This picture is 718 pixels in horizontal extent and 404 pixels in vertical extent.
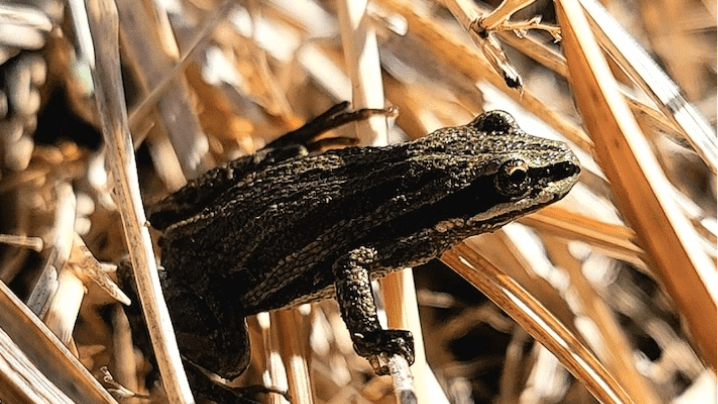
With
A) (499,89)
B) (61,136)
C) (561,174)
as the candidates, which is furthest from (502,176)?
Answer: (61,136)

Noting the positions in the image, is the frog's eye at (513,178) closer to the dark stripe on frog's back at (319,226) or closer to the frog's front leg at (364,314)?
the dark stripe on frog's back at (319,226)

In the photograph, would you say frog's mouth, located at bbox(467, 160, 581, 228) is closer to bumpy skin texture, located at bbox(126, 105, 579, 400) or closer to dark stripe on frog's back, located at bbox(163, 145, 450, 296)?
bumpy skin texture, located at bbox(126, 105, 579, 400)

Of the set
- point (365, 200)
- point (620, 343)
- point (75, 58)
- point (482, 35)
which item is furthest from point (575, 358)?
point (75, 58)

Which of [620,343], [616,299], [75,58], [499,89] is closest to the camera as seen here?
[620,343]

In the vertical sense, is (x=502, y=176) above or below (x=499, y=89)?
below

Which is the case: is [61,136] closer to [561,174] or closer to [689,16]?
[561,174]

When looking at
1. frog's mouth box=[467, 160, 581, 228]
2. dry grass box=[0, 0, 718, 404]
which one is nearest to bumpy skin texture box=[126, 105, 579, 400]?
frog's mouth box=[467, 160, 581, 228]

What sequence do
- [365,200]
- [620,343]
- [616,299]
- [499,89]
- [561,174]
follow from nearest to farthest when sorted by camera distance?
[561,174] < [365,200] < [620,343] < [499,89] < [616,299]

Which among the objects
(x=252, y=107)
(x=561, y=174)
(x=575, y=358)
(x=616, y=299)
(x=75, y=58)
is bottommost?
(x=575, y=358)

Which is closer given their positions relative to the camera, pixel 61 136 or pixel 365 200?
pixel 365 200
